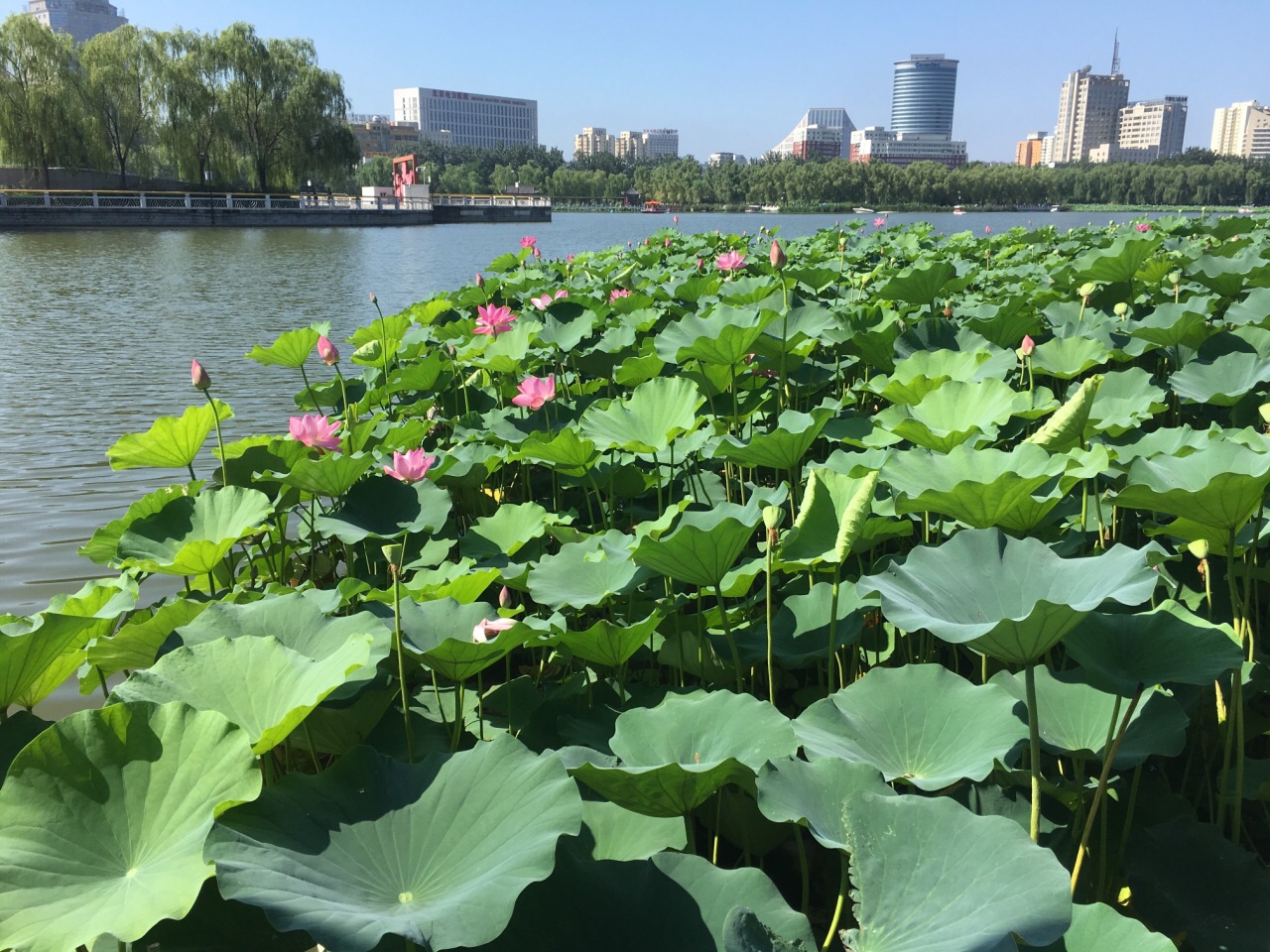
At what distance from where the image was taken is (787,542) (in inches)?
53.6

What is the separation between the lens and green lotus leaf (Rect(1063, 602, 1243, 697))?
96 cm

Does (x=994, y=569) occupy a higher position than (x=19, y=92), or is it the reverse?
(x=19, y=92)

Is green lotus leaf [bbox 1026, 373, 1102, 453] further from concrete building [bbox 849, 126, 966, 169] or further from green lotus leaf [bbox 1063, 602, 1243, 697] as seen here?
concrete building [bbox 849, 126, 966, 169]

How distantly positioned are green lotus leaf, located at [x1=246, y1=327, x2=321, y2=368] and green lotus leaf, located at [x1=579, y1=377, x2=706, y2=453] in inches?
50.4

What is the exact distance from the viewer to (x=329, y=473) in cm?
186

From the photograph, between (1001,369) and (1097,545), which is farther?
(1001,369)

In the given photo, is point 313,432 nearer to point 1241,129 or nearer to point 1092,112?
point 1241,129

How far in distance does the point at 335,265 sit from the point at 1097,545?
15377mm

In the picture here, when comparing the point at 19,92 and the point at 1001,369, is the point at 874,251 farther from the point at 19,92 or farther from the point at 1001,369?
the point at 19,92

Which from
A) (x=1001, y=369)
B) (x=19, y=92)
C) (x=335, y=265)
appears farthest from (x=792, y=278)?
(x=19, y=92)

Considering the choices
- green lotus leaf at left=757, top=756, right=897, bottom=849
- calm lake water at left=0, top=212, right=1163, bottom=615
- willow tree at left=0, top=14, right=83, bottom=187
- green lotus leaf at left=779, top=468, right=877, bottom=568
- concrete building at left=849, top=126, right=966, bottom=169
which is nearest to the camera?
green lotus leaf at left=757, top=756, right=897, bottom=849

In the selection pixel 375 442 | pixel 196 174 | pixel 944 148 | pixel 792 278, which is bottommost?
pixel 375 442

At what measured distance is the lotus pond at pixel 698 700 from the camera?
75 centimetres

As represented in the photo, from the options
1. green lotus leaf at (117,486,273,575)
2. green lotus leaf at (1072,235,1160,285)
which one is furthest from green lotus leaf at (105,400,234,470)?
green lotus leaf at (1072,235,1160,285)
